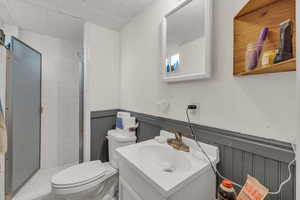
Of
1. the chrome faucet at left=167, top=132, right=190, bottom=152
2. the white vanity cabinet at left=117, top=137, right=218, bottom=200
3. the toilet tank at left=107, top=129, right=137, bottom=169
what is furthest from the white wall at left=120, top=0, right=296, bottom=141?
the toilet tank at left=107, top=129, right=137, bottom=169

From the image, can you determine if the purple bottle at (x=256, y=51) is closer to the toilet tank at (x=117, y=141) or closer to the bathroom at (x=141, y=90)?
the bathroom at (x=141, y=90)

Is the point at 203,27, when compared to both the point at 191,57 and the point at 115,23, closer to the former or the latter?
the point at 191,57

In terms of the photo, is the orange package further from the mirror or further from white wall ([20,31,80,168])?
white wall ([20,31,80,168])

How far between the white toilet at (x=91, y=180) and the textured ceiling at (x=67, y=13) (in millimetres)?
1429

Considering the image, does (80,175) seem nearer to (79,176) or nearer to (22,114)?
(79,176)

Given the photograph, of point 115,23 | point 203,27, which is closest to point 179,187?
point 203,27

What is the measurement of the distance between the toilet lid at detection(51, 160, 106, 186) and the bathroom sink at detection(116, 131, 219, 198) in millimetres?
488

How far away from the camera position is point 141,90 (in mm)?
1584

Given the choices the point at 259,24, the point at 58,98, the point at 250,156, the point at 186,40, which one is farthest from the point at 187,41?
the point at 58,98

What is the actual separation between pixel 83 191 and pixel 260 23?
1.77 meters

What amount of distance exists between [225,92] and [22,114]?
216 cm

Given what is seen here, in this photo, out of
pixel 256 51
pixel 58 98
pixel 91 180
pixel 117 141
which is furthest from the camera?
pixel 58 98

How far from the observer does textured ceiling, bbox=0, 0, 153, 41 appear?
1437 millimetres

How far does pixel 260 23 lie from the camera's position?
709 millimetres
